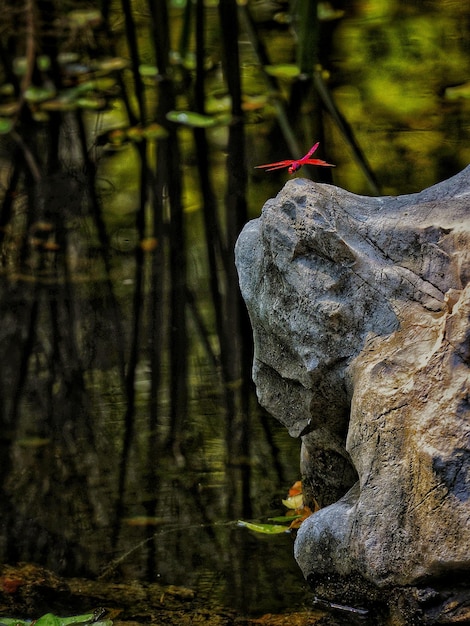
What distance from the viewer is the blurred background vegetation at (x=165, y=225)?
97.3 inches

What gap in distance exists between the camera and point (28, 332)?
3.42m

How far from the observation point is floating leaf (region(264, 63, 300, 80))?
17.2 feet

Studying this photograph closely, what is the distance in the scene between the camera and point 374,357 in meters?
1.88

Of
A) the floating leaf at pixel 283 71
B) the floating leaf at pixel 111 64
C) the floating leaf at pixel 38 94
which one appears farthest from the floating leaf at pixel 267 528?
the floating leaf at pixel 111 64

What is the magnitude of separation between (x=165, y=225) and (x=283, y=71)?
5.13 ft

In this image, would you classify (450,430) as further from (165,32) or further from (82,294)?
(165,32)

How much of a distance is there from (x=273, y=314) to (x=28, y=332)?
5.27 ft

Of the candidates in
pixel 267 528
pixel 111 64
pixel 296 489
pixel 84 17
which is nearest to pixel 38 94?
pixel 111 64

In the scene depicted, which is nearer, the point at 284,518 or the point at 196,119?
the point at 284,518

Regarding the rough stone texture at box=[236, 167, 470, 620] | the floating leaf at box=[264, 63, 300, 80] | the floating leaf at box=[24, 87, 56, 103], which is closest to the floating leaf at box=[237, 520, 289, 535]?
the rough stone texture at box=[236, 167, 470, 620]

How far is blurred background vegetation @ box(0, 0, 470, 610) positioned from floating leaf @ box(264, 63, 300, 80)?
0.05ft

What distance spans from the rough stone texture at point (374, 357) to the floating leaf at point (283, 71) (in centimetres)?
326

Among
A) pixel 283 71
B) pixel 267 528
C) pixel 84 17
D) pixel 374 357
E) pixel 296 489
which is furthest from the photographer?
pixel 84 17

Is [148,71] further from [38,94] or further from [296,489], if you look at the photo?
[296,489]
